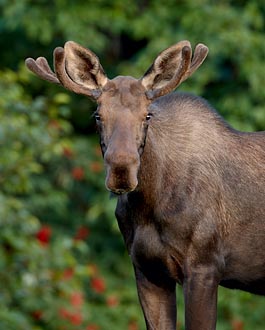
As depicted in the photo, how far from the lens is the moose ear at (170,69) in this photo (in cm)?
846

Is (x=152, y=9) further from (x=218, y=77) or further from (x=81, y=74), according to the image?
(x=81, y=74)

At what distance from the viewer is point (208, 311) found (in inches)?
348

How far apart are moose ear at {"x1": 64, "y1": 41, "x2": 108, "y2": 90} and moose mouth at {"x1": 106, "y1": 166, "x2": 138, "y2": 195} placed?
2.41 feet

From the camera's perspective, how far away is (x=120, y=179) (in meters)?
8.03

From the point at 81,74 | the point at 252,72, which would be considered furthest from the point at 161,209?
the point at 252,72

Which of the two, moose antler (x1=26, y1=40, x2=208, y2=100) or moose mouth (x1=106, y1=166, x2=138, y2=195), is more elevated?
moose antler (x1=26, y1=40, x2=208, y2=100)

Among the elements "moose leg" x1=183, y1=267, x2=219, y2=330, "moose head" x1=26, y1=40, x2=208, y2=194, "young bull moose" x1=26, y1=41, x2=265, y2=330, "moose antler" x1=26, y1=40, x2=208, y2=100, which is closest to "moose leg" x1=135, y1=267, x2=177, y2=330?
"young bull moose" x1=26, y1=41, x2=265, y2=330

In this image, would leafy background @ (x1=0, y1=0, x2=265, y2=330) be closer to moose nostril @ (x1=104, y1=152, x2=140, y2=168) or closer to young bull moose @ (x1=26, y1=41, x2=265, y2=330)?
young bull moose @ (x1=26, y1=41, x2=265, y2=330)

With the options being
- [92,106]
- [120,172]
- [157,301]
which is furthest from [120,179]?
[92,106]

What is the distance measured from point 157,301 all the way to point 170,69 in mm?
1521

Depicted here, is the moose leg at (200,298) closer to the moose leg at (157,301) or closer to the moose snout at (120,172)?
the moose leg at (157,301)

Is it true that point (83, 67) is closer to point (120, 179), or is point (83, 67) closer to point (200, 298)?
point (120, 179)

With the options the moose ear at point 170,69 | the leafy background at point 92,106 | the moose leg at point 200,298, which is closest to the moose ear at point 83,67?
the moose ear at point 170,69

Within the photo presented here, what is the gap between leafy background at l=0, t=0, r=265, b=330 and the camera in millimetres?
18422
